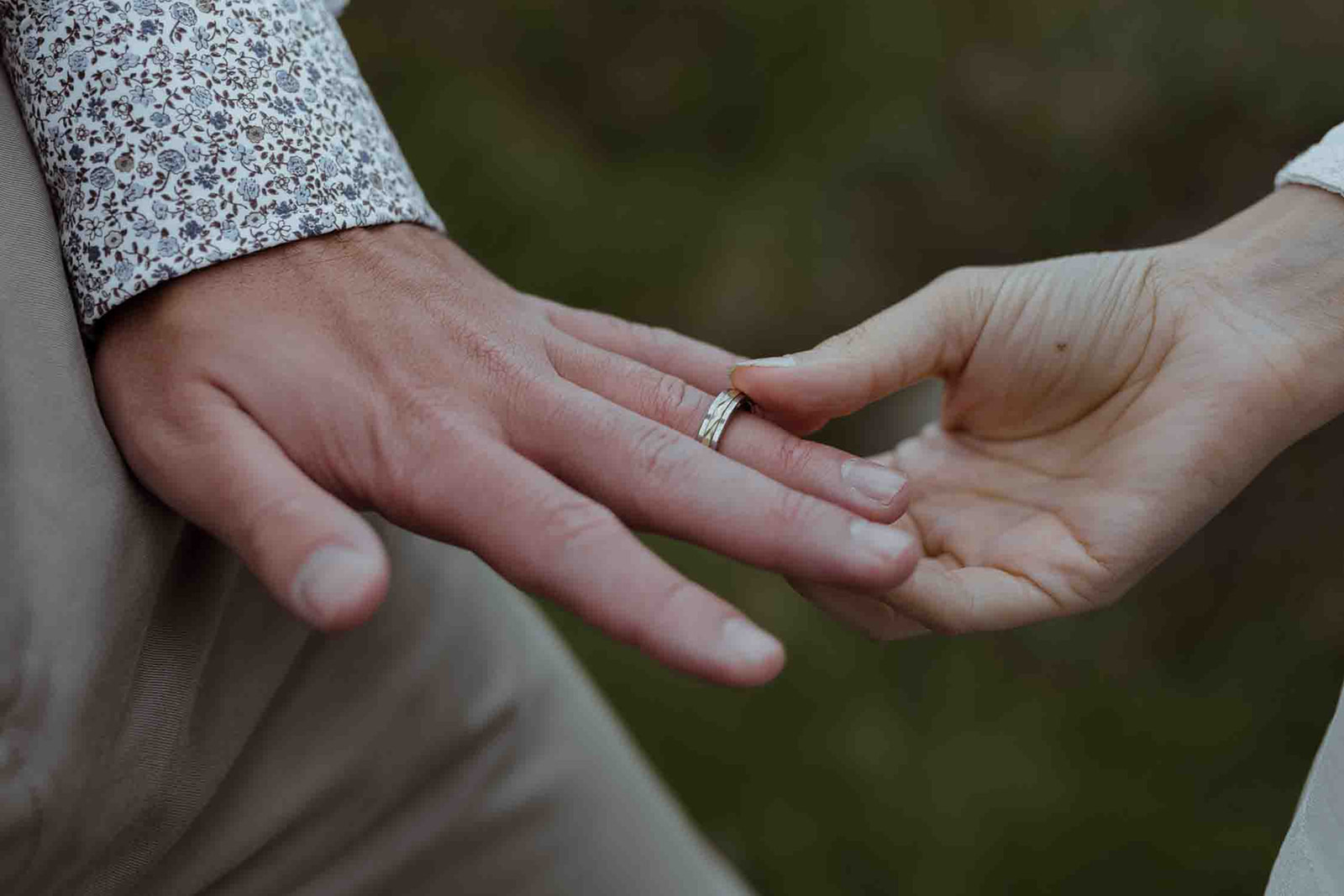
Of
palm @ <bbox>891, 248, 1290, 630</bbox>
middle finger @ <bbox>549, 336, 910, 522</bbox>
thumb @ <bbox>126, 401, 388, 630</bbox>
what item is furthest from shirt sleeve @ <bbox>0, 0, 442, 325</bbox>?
palm @ <bbox>891, 248, 1290, 630</bbox>

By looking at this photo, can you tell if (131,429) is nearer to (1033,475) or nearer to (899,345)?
(899,345)

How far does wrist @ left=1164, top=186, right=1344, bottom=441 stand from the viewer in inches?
46.2

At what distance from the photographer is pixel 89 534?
3.05ft

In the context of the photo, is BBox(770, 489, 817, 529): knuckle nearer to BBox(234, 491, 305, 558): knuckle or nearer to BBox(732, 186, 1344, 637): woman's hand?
BBox(732, 186, 1344, 637): woman's hand

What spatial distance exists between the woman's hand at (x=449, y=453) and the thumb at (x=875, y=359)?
43 mm

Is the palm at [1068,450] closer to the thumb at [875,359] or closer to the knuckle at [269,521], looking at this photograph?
the thumb at [875,359]

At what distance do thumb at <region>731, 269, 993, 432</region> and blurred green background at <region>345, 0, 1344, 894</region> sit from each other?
3.68 ft

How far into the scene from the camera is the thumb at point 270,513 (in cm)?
83

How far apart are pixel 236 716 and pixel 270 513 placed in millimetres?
288

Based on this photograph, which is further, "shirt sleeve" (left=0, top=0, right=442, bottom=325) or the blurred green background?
the blurred green background

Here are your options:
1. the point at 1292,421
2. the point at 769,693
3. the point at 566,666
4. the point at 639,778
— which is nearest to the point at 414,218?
the point at 566,666

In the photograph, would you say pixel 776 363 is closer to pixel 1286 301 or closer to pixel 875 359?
pixel 875 359

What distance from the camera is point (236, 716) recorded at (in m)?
1.08

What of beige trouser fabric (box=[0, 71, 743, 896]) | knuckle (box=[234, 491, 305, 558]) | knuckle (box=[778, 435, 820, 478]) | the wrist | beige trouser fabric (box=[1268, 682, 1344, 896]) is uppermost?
the wrist
